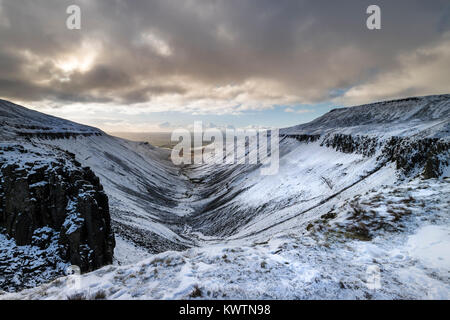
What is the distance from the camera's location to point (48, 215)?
17969 millimetres

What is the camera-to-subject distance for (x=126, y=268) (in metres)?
7.97

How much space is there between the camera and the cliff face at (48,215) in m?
16.2

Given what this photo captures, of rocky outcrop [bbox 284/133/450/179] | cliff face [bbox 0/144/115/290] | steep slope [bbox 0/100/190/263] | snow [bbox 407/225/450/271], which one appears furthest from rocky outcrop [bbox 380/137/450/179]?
steep slope [bbox 0/100/190/263]

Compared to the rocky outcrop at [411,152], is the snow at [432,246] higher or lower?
lower

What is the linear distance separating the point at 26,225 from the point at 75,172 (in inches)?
241

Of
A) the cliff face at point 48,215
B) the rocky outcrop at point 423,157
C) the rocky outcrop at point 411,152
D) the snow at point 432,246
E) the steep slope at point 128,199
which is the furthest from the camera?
the steep slope at point 128,199

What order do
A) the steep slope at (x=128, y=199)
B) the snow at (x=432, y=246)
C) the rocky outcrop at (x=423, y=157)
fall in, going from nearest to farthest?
1. the snow at (x=432, y=246)
2. the rocky outcrop at (x=423, y=157)
3. the steep slope at (x=128, y=199)

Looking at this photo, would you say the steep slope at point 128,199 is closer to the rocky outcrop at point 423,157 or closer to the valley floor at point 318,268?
the valley floor at point 318,268

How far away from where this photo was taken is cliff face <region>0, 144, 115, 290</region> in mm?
16219

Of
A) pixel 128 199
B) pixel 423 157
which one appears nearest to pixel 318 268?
pixel 423 157

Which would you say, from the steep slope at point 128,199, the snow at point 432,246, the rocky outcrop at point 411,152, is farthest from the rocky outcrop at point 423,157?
the steep slope at point 128,199
